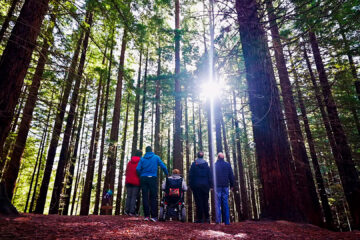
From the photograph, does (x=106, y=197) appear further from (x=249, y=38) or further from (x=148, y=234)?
(x=249, y=38)

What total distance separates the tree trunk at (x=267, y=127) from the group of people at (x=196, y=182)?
165 cm

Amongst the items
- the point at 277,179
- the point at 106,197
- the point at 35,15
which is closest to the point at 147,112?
the point at 106,197

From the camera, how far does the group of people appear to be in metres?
5.54

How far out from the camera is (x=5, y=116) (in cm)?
358

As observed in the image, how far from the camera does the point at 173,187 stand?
6070mm

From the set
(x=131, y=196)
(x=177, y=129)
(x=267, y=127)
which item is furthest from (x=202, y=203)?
(x=177, y=129)

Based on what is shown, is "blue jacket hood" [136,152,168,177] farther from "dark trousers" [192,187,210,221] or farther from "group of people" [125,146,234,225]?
"dark trousers" [192,187,210,221]

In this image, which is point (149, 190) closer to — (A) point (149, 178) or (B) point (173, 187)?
(A) point (149, 178)

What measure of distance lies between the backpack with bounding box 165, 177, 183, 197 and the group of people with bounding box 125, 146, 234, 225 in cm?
12

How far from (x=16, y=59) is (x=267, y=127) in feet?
18.5

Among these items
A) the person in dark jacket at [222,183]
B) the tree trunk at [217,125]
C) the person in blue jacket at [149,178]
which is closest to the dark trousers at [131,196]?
the person in blue jacket at [149,178]

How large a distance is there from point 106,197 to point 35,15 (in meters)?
8.85

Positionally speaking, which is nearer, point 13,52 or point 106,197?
point 13,52

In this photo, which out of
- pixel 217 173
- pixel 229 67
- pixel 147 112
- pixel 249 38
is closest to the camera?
pixel 249 38
